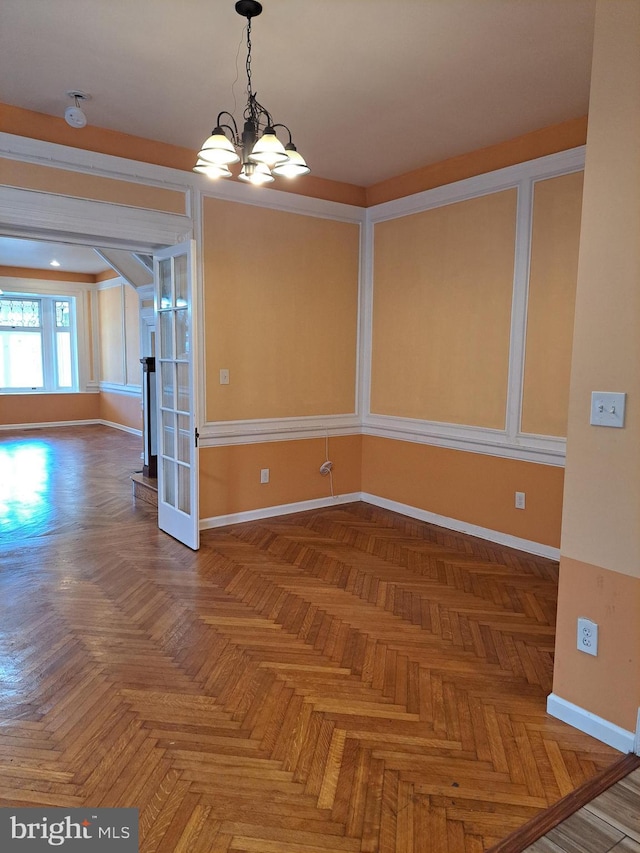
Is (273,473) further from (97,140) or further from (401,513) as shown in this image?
(97,140)

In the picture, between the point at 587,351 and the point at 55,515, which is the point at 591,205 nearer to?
the point at 587,351

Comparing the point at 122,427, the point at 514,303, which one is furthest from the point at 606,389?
the point at 122,427

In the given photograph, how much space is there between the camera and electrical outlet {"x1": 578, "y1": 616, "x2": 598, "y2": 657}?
6.83 feet

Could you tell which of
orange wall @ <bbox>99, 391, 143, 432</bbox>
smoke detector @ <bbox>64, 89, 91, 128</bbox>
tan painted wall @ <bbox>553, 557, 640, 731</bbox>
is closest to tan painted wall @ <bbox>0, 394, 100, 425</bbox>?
orange wall @ <bbox>99, 391, 143, 432</bbox>

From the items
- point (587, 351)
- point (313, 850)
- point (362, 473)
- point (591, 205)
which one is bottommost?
point (313, 850)

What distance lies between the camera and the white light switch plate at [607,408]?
1959 mm

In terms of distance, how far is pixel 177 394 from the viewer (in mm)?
4031

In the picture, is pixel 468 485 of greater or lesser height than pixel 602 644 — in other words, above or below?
above

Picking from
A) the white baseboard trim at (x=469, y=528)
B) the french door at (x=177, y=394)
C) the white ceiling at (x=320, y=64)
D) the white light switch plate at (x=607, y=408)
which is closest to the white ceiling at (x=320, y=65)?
the white ceiling at (x=320, y=64)

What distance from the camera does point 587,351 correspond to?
2055 mm

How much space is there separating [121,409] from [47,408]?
1482mm

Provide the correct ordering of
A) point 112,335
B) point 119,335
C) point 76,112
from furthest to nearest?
point 112,335, point 119,335, point 76,112

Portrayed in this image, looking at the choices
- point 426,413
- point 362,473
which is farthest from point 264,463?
point 426,413

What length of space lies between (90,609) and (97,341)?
27.6 feet
